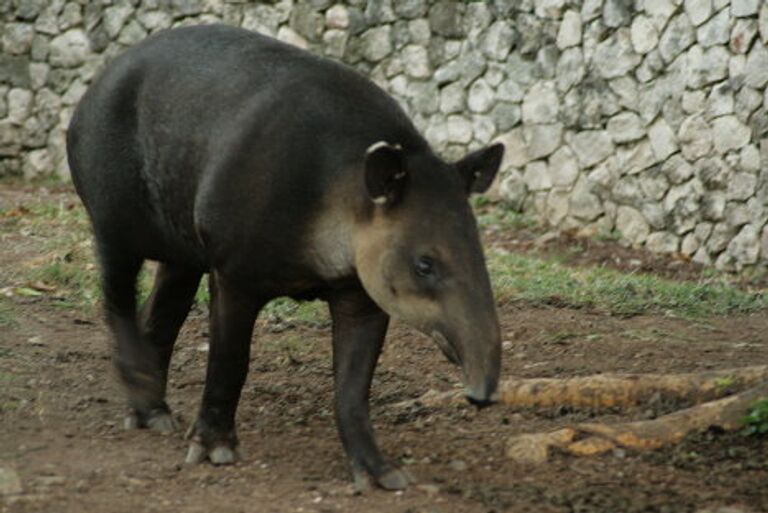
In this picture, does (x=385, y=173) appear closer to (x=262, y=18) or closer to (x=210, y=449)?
(x=210, y=449)

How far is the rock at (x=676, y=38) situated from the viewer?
11.5 metres

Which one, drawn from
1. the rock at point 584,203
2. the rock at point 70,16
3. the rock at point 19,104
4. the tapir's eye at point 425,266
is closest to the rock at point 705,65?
the rock at point 584,203

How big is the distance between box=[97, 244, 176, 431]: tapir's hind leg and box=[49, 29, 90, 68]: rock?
32.5 ft

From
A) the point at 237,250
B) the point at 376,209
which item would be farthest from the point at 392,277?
the point at 237,250

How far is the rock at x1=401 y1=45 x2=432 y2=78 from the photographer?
539 inches

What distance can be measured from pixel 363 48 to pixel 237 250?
903 cm

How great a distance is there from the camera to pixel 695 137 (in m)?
11.5

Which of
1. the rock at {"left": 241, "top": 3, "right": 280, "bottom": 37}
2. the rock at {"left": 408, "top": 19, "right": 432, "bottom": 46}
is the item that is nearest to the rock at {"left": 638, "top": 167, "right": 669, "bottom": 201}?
the rock at {"left": 408, "top": 19, "right": 432, "bottom": 46}

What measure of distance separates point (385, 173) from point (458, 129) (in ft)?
28.5

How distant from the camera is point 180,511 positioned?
4.74 meters

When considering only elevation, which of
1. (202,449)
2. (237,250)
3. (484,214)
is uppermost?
(237,250)

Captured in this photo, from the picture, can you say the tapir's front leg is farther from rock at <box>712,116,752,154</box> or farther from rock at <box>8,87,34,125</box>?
rock at <box>8,87,34,125</box>

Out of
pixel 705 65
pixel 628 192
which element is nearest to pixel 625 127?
pixel 628 192

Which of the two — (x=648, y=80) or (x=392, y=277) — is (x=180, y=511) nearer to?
(x=392, y=277)
